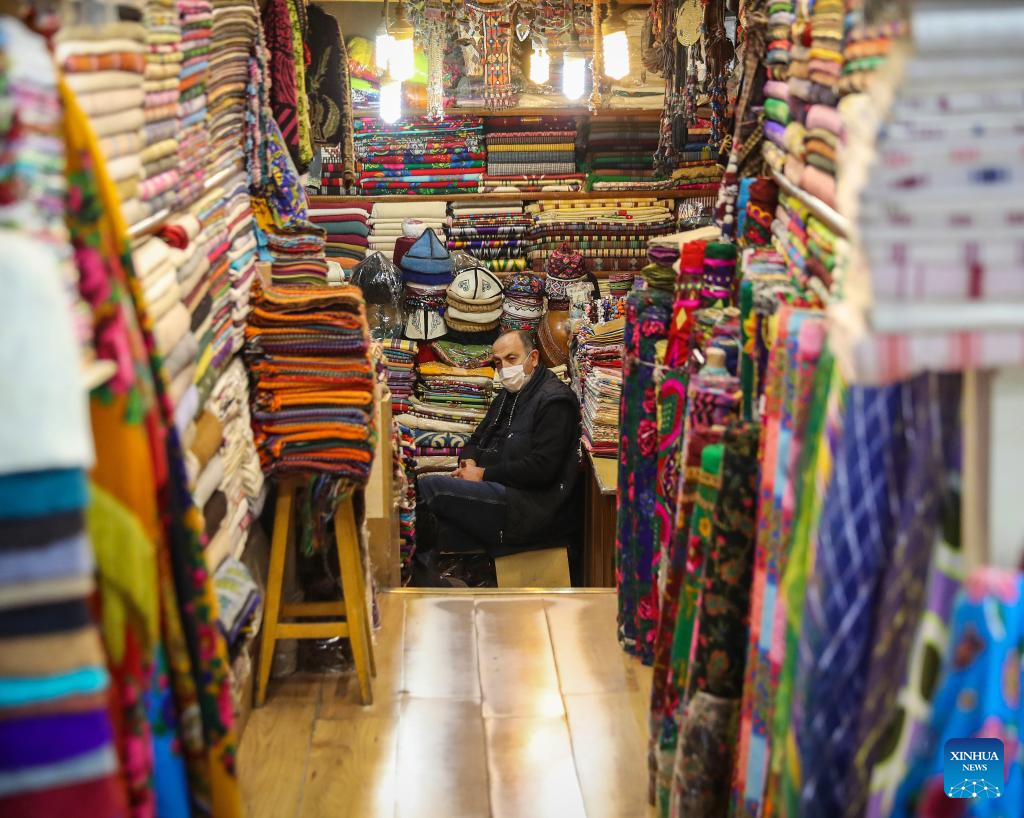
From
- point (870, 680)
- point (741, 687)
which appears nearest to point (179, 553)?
point (870, 680)

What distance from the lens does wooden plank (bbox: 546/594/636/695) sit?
3.77 metres

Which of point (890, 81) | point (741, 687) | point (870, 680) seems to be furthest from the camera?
point (741, 687)

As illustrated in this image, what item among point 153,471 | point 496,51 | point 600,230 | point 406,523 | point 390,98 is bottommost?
point 406,523

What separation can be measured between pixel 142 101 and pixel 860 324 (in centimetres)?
152

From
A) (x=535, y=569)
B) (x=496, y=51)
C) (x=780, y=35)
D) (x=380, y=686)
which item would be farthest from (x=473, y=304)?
(x=780, y=35)

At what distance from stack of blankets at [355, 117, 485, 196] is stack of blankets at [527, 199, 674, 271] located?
21.0 inches

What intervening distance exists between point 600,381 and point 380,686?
2.49 metres

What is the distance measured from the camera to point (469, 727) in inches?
138

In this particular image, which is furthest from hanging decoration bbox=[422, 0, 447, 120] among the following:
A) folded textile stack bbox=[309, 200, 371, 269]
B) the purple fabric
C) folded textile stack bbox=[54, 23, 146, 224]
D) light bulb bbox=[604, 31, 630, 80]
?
the purple fabric

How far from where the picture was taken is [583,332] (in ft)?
21.1

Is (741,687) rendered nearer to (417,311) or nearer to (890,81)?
(890,81)

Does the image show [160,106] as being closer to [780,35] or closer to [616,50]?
[780,35]

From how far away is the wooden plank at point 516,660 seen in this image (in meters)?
3.65

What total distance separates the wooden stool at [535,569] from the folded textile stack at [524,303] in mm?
1654
